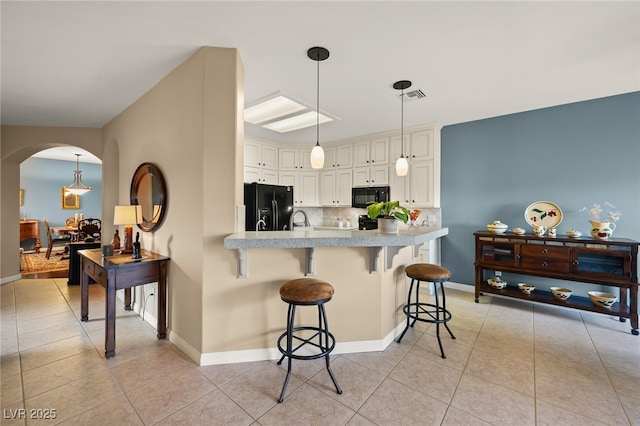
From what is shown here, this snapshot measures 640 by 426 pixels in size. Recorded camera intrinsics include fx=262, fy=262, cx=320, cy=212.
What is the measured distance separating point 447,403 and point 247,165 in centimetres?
411

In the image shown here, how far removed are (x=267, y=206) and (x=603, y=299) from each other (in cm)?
433

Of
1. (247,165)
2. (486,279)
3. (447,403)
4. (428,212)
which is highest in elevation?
(247,165)

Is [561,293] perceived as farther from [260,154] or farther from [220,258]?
[260,154]

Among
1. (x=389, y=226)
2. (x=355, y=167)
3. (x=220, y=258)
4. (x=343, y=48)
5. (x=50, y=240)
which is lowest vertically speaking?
(x=50, y=240)

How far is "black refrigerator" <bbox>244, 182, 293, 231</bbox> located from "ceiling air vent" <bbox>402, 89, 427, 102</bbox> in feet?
7.97

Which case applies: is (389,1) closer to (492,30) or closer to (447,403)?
(492,30)

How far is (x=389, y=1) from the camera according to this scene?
5.47ft

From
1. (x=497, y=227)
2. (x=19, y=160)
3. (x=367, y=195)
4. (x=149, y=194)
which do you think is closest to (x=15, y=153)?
(x=19, y=160)

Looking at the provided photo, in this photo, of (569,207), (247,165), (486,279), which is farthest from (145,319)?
(569,207)

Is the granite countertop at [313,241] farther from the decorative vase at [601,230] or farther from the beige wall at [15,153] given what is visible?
the beige wall at [15,153]

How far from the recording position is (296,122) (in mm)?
4172

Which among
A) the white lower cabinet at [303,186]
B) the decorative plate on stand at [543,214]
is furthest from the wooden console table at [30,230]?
the decorative plate on stand at [543,214]

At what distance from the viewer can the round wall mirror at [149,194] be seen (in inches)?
103

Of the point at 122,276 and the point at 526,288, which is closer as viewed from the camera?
the point at 122,276
